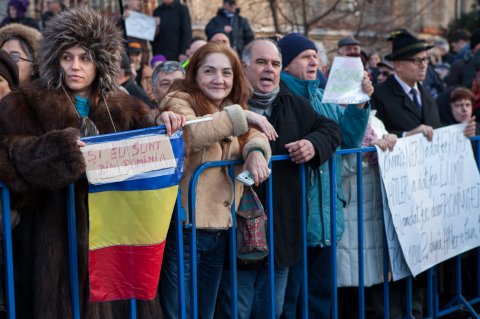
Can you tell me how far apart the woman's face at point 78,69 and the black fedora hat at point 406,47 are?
3143mm

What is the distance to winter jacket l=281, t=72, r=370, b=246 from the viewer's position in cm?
539

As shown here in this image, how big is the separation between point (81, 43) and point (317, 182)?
1.86m

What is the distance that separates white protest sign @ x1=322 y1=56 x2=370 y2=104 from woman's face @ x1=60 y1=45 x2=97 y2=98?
5.27 ft

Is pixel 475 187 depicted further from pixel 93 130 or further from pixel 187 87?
pixel 93 130

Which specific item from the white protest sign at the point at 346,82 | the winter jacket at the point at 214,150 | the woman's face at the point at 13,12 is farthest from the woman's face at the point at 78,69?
the woman's face at the point at 13,12

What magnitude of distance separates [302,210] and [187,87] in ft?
3.44

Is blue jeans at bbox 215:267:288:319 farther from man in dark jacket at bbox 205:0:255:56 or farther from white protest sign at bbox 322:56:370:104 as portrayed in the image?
man in dark jacket at bbox 205:0:255:56

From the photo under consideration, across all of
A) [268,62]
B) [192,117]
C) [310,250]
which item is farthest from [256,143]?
[310,250]

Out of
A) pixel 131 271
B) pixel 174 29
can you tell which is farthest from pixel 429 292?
pixel 174 29

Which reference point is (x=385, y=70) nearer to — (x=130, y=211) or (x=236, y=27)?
(x=236, y=27)

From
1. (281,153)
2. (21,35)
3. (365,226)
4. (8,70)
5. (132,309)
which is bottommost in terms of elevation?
(132,309)

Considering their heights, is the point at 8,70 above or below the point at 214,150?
above

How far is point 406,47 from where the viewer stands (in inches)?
265

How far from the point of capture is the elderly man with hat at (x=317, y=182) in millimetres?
5410
